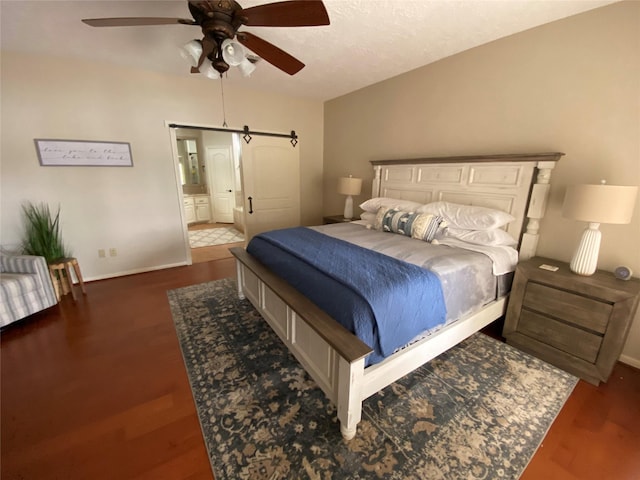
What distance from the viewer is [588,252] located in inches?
70.7

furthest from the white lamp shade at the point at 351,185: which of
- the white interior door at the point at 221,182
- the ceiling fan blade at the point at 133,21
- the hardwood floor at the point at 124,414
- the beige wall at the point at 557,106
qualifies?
the white interior door at the point at 221,182

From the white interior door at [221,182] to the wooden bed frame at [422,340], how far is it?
14.3 feet

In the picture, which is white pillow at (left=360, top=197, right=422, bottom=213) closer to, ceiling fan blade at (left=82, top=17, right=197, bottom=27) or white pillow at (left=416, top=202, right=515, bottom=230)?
white pillow at (left=416, top=202, right=515, bottom=230)

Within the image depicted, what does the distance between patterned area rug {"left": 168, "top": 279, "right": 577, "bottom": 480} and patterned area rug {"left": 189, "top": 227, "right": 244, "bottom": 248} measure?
325 centimetres

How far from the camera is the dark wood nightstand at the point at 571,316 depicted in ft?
5.38

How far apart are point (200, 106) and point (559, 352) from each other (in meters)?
4.57

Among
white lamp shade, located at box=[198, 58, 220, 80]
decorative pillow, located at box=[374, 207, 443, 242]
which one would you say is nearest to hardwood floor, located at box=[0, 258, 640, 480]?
decorative pillow, located at box=[374, 207, 443, 242]

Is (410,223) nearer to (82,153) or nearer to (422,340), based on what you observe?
(422,340)

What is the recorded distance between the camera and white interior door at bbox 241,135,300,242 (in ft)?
13.4

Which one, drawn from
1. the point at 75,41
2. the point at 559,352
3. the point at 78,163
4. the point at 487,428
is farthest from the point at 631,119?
the point at 78,163

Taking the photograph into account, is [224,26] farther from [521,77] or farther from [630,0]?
[630,0]

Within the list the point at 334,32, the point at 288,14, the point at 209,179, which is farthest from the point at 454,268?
the point at 209,179

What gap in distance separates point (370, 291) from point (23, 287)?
9.91ft

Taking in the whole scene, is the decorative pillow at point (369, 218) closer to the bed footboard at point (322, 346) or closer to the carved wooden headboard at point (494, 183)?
the carved wooden headboard at point (494, 183)
